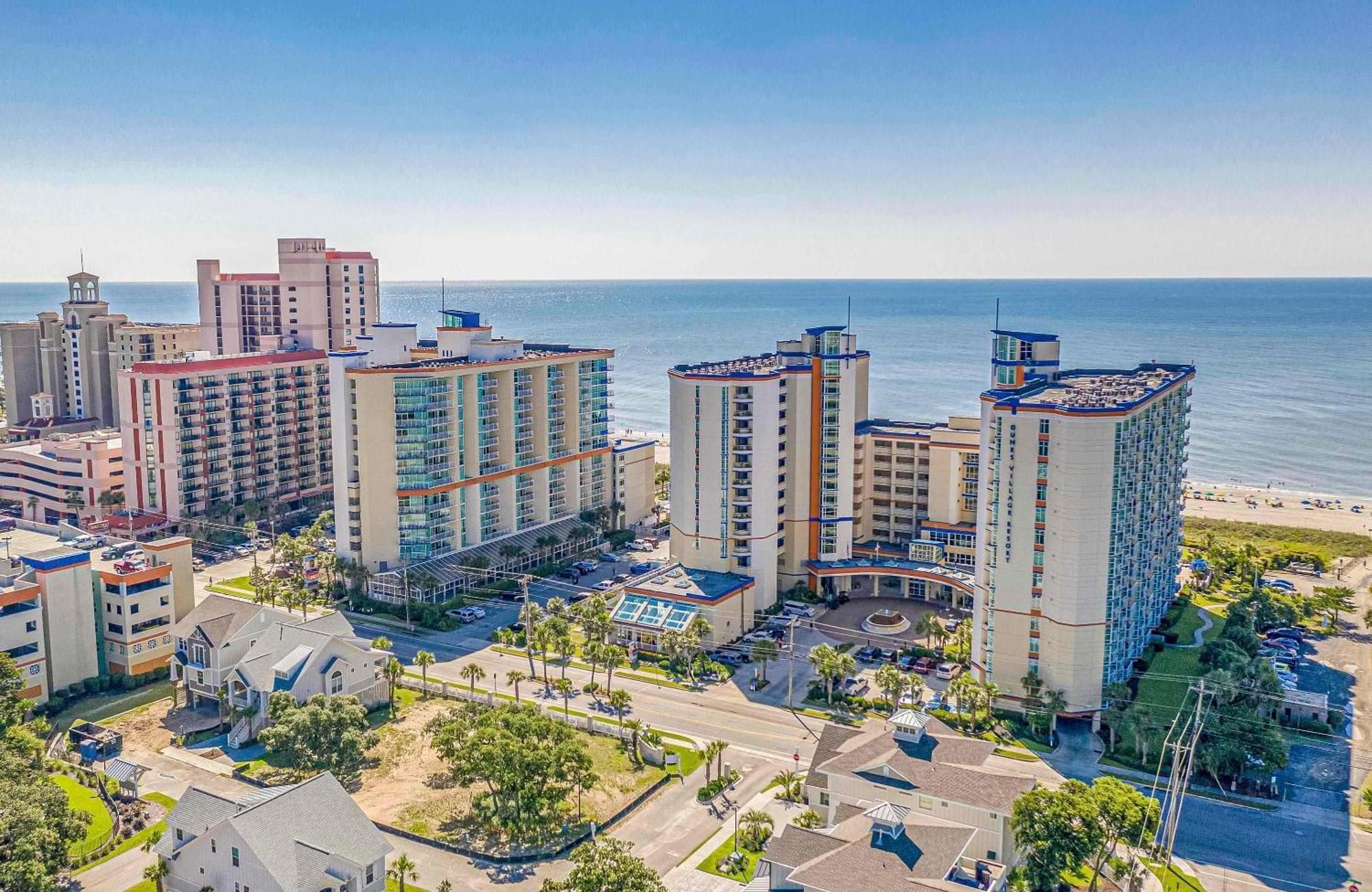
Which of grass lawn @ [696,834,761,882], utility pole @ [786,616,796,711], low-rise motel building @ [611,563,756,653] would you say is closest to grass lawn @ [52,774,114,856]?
grass lawn @ [696,834,761,882]

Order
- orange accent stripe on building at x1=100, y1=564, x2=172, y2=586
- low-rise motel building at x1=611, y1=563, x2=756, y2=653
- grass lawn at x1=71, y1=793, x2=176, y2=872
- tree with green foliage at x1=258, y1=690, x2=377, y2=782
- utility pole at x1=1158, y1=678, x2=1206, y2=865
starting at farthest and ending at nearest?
low-rise motel building at x1=611, y1=563, x2=756, y2=653, orange accent stripe on building at x1=100, y1=564, x2=172, y2=586, tree with green foliage at x1=258, y1=690, x2=377, y2=782, utility pole at x1=1158, y1=678, x2=1206, y2=865, grass lawn at x1=71, y1=793, x2=176, y2=872

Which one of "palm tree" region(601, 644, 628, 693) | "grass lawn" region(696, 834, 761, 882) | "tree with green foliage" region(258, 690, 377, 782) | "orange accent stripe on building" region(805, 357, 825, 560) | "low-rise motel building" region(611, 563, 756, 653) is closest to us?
"grass lawn" region(696, 834, 761, 882)

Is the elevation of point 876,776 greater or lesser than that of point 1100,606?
lesser

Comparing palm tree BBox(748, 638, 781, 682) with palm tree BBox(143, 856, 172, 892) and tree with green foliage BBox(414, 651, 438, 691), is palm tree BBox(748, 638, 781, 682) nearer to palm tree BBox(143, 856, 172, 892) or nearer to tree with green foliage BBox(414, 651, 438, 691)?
tree with green foliage BBox(414, 651, 438, 691)

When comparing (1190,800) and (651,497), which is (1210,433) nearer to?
(651,497)

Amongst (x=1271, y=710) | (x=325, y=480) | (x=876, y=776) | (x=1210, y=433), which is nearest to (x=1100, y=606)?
(x=1271, y=710)

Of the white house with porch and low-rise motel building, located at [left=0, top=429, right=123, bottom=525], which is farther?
low-rise motel building, located at [left=0, top=429, right=123, bottom=525]

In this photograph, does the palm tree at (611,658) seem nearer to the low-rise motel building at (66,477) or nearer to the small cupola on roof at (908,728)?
the small cupola on roof at (908,728)
